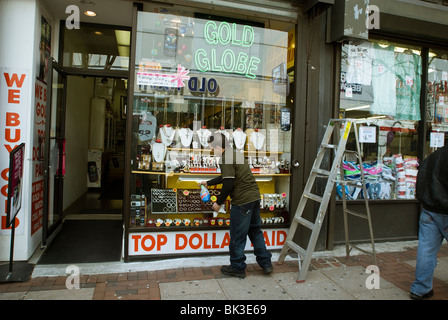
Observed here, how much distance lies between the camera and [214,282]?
3.66 m

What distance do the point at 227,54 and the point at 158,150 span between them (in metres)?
1.77

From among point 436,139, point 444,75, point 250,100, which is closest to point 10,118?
point 250,100

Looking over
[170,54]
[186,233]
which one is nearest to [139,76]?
[170,54]

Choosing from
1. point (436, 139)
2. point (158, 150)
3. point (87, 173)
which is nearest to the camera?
point (158, 150)

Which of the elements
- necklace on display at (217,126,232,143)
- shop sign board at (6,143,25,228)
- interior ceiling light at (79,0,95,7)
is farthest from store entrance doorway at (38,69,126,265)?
necklace on display at (217,126,232,143)

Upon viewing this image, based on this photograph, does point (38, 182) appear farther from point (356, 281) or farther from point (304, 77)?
point (356, 281)

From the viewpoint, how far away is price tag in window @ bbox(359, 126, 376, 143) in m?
5.34

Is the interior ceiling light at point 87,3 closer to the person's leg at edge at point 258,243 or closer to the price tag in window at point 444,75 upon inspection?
the person's leg at edge at point 258,243

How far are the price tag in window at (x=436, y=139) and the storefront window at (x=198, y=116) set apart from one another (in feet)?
9.54

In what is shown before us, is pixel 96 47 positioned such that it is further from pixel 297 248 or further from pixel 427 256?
pixel 427 256

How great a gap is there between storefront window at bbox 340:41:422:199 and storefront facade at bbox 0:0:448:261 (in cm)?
2

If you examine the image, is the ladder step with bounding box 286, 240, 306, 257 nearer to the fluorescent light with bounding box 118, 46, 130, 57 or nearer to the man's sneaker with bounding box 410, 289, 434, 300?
the man's sneaker with bounding box 410, 289, 434, 300

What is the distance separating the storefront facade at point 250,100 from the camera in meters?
4.32

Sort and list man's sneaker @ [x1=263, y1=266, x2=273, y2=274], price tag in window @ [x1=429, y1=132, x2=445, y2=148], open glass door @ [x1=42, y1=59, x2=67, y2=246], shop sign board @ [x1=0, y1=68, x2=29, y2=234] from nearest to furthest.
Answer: man's sneaker @ [x1=263, y1=266, x2=273, y2=274]
shop sign board @ [x1=0, y1=68, x2=29, y2=234]
open glass door @ [x1=42, y1=59, x2=67, y2=246]
price tag in window @ [x1=429, y1=132, x2=445, y2=148]
